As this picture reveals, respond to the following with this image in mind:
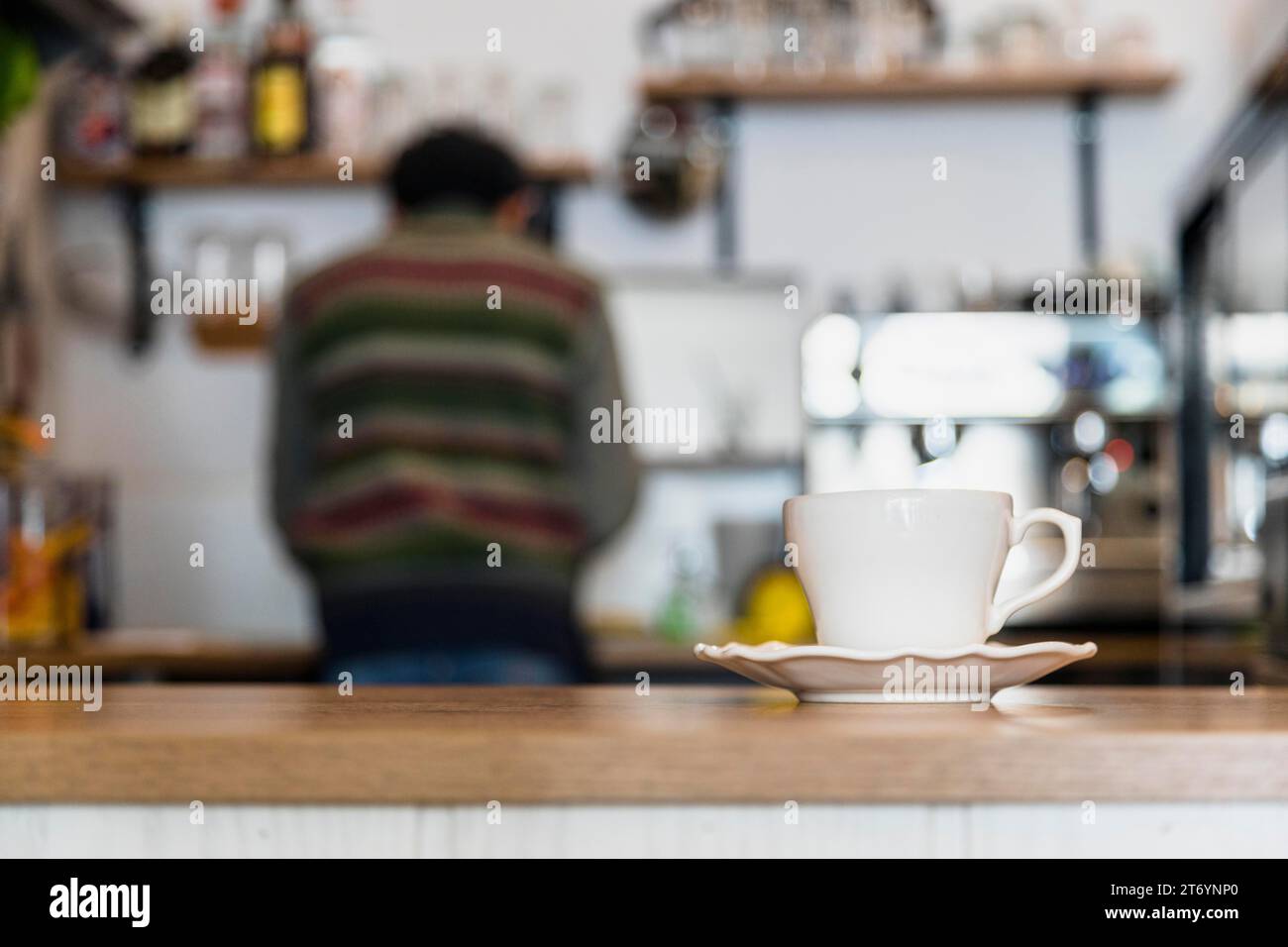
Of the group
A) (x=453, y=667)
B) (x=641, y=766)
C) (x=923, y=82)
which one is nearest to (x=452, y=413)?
(x=453, y=667)

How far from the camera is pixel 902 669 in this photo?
23.7 inches

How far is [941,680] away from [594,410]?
1115 mm

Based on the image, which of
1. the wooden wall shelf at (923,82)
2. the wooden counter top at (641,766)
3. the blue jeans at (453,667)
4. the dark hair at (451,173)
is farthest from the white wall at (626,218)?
the wooden counter top at (641,766)

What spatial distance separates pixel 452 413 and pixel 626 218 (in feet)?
5.53

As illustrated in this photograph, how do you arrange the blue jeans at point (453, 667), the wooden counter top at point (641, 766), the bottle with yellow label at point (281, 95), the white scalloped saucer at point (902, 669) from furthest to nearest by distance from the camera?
the bottle with yellow label at point (281, 95)
the blue jeans at point (453, 667)
the white scalloped saucer at point (902, 669)
the wooden counter top at point (641, 766)

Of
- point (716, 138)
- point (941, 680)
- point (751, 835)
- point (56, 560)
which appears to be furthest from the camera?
point (716, 138)

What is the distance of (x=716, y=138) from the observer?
10.6ft

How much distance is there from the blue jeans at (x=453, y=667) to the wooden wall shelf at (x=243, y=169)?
66.4 inches

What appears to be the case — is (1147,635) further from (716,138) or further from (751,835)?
(751,835)

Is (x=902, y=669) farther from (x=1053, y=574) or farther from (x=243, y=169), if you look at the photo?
(x=243, y=169)

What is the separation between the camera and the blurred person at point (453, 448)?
1.62m

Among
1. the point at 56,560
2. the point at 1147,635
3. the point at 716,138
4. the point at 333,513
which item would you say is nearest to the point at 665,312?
the point at 716,138

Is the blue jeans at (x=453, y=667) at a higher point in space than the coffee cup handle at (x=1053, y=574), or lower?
lower

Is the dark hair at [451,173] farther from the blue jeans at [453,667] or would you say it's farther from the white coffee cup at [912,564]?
the white coffee cup at [912,564]
